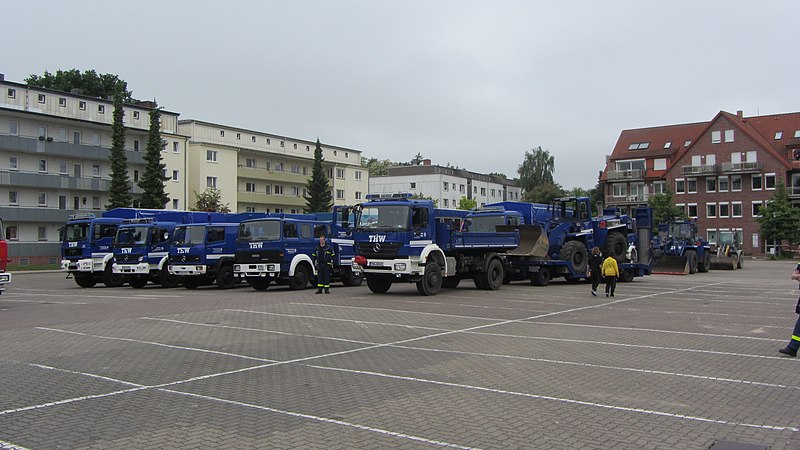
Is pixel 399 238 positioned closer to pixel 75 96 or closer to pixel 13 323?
pixel 13 323

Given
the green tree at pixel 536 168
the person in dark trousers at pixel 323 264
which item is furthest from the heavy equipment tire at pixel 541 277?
the green tree at pixel 536 168

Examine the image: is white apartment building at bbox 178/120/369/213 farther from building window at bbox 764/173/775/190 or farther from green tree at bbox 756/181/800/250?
building window at bbox 764/173/775/190

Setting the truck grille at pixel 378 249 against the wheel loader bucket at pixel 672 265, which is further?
the wheel loader bucket at pixel 672 265

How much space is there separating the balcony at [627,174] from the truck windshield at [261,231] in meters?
66.6

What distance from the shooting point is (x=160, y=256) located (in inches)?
1057

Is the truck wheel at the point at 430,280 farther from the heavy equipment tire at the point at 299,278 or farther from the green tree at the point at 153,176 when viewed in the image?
the green tree at the point at 153,176

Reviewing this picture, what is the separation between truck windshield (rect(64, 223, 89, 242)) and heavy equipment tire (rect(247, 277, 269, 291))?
27.5ft

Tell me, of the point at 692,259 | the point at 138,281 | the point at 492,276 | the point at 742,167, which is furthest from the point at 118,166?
the point at 742,167

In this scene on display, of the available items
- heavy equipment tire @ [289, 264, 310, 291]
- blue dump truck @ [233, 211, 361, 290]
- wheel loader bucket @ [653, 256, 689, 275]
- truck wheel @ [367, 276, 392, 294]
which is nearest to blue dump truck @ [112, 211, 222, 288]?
blue dump truck @ [233, 211, 361, 290]

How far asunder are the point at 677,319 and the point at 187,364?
34.6 feet

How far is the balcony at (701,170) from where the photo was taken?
7456 cm

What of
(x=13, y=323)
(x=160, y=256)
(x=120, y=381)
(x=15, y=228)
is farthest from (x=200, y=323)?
(x=15, y=228)

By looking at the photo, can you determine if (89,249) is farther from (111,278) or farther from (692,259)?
(692,259)

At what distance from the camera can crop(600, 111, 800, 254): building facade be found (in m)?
72.1
